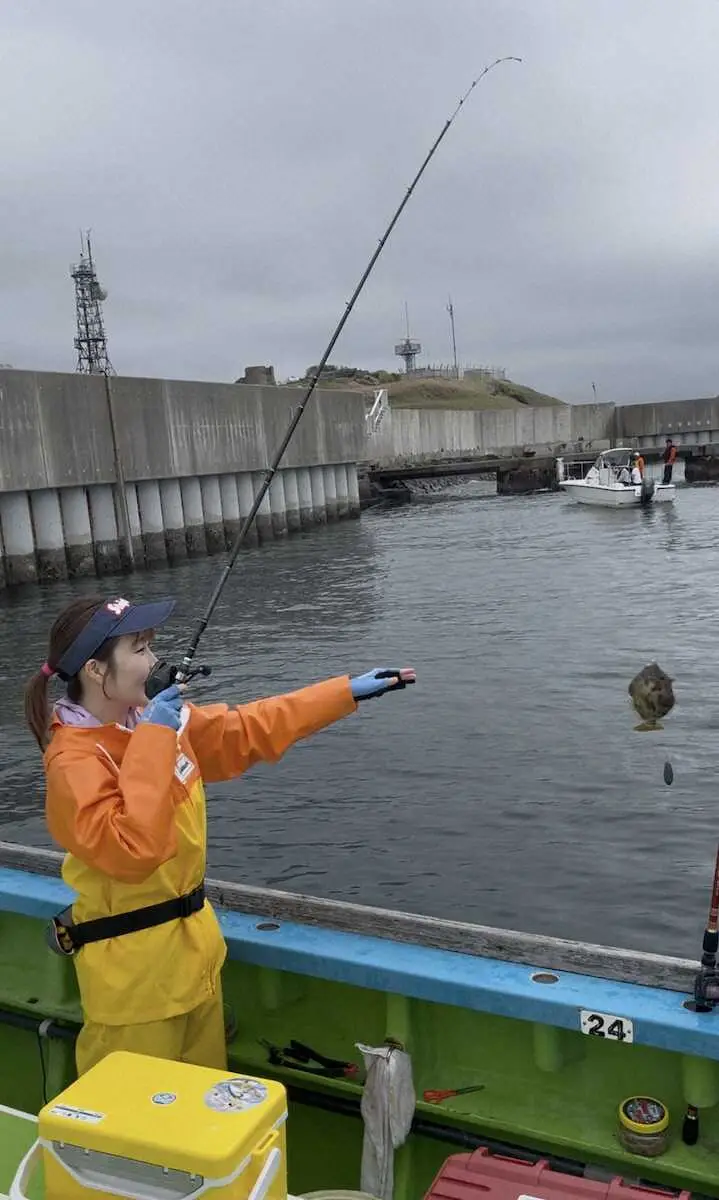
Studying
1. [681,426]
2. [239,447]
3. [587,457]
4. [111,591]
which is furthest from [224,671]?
[681,426]

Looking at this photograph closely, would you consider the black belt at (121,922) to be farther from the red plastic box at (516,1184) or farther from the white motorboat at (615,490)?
the white motorboat at (615,490)

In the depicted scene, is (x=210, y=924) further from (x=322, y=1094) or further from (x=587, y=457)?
(x=587, y=457)

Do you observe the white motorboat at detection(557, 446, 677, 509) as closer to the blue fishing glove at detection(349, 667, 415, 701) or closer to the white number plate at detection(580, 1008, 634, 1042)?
the blue fishing glove at detection(349, 667, 415, 701)

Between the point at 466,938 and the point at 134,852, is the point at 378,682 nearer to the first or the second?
the point at 466,938

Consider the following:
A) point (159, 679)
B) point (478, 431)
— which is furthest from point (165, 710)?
point (478, 431)

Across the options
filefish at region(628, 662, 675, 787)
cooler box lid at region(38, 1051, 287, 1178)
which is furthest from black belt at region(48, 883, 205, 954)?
filefish at region(628, 662, 675, 787)

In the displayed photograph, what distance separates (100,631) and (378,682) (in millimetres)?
1165

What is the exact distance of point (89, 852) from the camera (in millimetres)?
3104

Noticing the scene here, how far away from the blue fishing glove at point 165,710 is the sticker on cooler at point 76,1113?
112 cm

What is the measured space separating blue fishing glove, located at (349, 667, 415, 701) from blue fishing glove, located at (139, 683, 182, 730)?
2.85ft

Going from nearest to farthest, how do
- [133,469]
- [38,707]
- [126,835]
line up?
[126,835] → [38,707] → [133,469]

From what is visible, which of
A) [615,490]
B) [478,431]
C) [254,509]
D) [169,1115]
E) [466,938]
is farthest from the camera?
[478,431]

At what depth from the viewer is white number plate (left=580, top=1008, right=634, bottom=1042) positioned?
3.37 metres

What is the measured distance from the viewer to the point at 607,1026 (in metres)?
3.40
